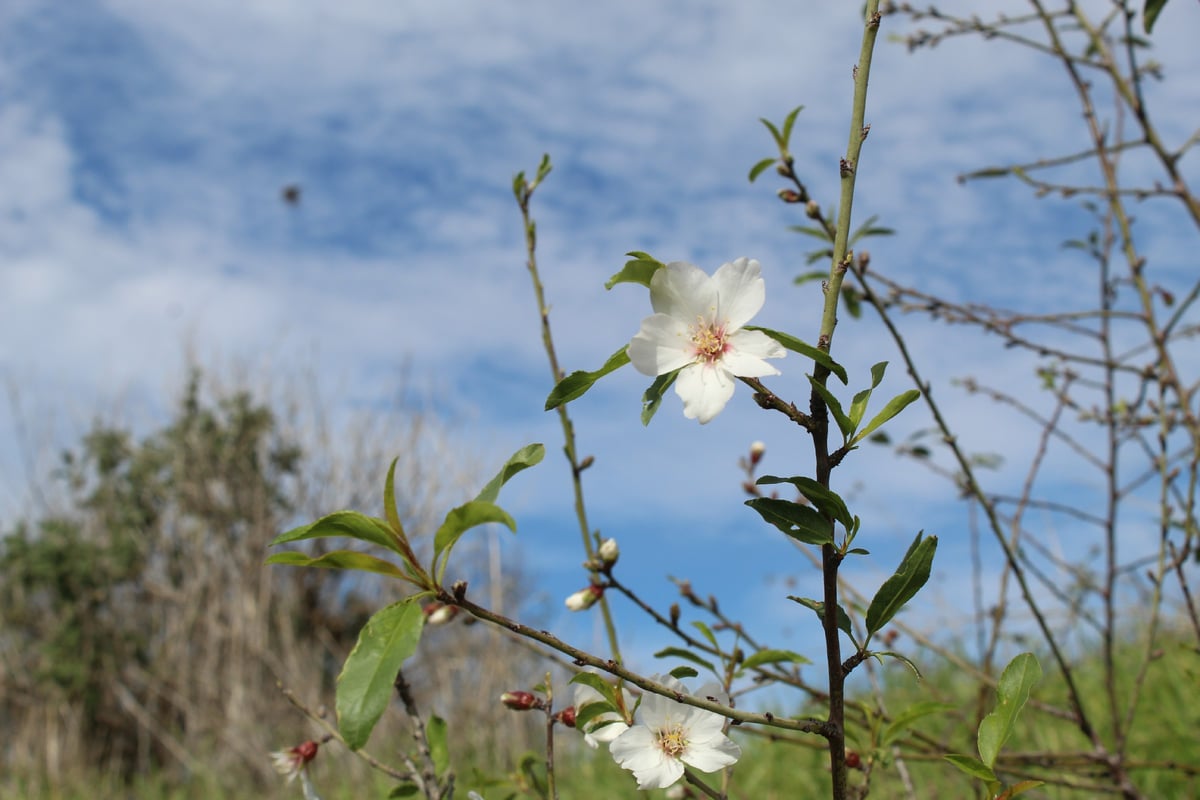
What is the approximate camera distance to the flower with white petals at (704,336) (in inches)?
27.5

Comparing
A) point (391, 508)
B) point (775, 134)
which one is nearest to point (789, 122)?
point (775, 134)

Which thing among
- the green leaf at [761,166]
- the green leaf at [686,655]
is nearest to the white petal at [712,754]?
the green leaf at [686,655]

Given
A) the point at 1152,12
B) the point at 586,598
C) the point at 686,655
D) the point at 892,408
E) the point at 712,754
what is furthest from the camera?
the point at 1152,12

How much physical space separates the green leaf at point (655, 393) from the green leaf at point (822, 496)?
105 mm

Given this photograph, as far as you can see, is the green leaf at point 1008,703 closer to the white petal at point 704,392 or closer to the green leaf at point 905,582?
the green leaf at point 905,582

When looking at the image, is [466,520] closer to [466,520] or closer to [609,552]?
[466,520]

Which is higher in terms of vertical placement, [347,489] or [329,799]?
[347,489]

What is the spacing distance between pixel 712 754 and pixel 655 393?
1.08ft

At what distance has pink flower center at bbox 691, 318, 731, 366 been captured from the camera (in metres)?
0.73

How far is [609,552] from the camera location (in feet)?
3.43

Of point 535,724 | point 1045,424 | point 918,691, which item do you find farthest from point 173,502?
point 1045,424

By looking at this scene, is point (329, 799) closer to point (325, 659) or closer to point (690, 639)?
point (690, 639)

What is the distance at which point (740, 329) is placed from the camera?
0.73m

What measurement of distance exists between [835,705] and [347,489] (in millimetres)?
7385
